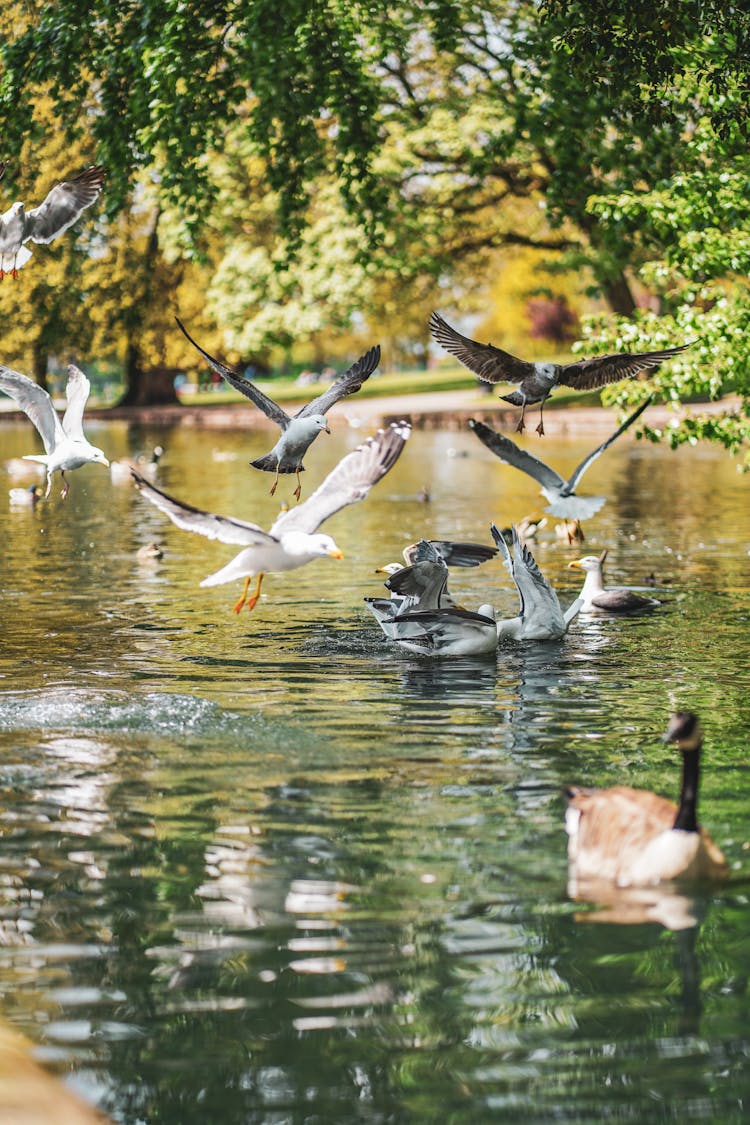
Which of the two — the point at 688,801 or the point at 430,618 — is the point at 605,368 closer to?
the point at 430,618

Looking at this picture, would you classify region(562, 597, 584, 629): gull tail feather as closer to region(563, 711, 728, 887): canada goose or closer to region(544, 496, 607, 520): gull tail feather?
region(544, 496, 607, 520): gull tail feather

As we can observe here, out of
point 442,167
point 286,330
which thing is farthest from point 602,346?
point 286,330

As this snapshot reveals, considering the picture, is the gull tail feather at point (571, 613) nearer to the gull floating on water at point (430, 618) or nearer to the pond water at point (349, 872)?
the pond water at point (349, 872)

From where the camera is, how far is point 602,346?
19578 millimetres

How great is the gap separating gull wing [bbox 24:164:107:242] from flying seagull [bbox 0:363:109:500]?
1631 mm

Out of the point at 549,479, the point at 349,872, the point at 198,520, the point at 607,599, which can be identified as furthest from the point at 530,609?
the point at 349,872

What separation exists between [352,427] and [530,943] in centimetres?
5339

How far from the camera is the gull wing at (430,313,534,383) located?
47.6 ft

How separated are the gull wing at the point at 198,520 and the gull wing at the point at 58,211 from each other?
5.81 m

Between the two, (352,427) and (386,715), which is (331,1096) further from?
(352,427)

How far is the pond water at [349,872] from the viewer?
22.0ft

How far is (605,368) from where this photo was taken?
1480cm

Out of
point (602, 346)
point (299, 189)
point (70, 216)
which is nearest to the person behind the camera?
point (70, 216)

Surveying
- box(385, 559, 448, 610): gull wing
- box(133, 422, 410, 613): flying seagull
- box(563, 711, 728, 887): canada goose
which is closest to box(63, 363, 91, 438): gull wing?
box(385, 559, 448, 610): gull wing
